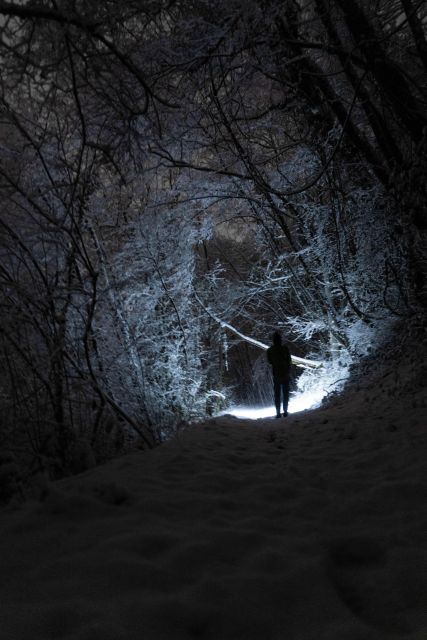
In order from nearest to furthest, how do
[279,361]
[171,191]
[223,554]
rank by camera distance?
[223,554] < [279,361] < [171,191]

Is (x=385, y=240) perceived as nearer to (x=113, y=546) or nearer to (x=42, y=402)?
(x=42, y=402)

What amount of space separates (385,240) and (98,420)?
6111 mm

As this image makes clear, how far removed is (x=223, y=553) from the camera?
2031 millimetres

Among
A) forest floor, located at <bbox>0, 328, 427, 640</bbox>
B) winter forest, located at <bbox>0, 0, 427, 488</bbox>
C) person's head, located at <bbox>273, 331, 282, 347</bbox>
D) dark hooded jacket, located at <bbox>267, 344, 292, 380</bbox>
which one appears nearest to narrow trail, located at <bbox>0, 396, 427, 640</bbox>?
forest floor, located at <bbox>0, 328, 427, 640</bbox>

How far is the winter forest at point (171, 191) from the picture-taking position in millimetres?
3441

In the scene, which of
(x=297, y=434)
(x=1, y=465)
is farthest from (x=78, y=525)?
(x=297, y=434)

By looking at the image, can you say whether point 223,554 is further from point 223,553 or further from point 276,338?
point 276,338

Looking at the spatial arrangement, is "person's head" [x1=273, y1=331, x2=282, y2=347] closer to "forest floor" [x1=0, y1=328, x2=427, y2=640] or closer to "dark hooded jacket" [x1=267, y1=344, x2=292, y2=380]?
"dark hooded jacket" [x1=267, y1=344, x2=292, y2=380]

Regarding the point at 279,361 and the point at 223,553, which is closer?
the point at 223,553

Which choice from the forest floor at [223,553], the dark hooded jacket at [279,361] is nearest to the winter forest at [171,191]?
the forest floor at [223,553]

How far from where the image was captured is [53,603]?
62.9 inches

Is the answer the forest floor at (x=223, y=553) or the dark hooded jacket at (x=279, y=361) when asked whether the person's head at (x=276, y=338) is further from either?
the forest floor at (x=223, y=553)

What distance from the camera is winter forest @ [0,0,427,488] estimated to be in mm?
3441

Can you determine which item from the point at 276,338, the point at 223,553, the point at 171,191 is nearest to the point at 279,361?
the point at 276,338
